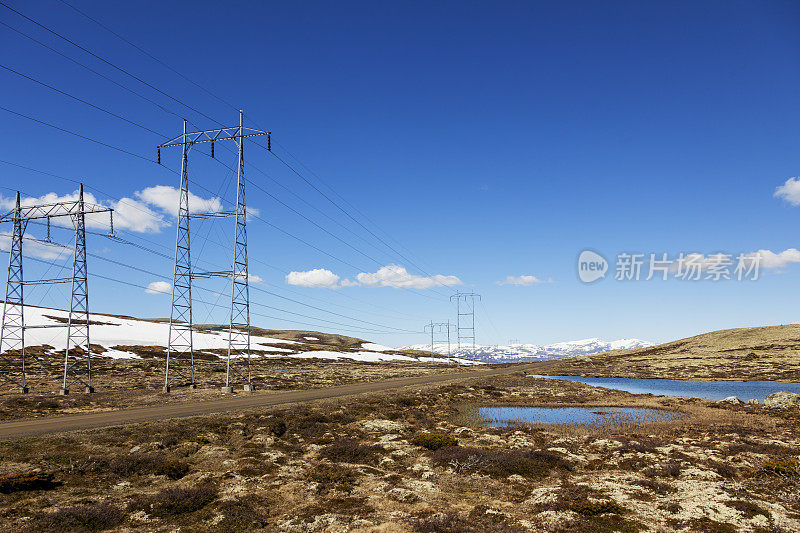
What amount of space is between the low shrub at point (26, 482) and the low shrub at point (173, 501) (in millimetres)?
3727

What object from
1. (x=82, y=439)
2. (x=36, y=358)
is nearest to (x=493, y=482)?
(x=82, y=439)

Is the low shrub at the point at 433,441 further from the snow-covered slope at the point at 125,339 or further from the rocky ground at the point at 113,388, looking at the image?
the snow-covered slope at the point at 125,339

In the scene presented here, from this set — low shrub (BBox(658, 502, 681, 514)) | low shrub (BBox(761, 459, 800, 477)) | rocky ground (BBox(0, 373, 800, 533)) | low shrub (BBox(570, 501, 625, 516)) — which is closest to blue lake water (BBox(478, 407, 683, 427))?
rocky ground (BBox(0, 373, 800, 533))

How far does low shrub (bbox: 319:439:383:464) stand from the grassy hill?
96080 millimetres

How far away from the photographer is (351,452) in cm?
2141

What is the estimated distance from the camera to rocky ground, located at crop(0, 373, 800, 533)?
1308 centimetres

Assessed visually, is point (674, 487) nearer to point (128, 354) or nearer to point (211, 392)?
point (211, 392)

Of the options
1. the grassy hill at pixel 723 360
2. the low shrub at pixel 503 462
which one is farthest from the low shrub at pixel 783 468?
the grassy hill at pixel 723 360

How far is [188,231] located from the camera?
5119 centimetres

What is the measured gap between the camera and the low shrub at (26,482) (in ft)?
47.4

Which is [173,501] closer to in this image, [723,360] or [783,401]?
[783,401]

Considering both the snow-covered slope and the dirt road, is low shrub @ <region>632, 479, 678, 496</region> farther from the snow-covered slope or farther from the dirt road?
the snow-covered slope

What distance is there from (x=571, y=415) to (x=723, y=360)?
374ft

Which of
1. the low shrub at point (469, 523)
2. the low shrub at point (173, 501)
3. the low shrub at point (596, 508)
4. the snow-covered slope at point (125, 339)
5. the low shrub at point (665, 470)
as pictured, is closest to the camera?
the low shrub at point (469, 523)
